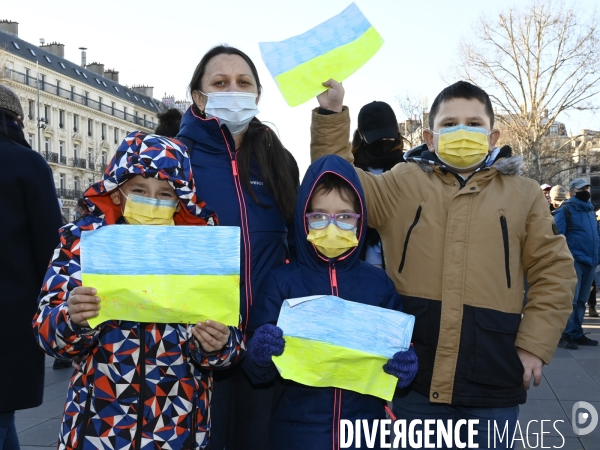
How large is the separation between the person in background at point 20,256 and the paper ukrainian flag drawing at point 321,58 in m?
1.32

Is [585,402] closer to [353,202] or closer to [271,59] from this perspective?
[353,202]

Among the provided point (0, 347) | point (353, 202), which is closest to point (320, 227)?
point (353, 202)

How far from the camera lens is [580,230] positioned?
9.70 meters

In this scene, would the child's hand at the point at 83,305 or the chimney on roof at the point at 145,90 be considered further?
the chimney on roof at the point at 145,90

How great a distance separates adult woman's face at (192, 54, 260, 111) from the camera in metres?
3.04

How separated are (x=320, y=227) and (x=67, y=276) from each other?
1.01 meters

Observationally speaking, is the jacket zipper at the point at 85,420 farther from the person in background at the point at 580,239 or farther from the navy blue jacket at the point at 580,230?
the navy blue jacket at the point at 580,230

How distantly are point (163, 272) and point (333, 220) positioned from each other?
0.76m

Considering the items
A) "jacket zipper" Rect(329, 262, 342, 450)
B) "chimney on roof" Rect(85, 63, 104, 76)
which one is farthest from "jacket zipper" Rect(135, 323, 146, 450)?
"chimney on roof" Rect(85, 63, 104, 76)

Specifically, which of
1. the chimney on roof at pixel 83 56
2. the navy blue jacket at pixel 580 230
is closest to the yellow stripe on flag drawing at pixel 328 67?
the navy blue jacket at pixel 580 230

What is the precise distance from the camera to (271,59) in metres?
2.75

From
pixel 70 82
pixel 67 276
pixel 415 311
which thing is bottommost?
pixel 415 311

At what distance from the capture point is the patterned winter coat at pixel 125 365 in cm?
234

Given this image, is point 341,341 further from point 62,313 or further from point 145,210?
point 62,313
